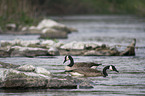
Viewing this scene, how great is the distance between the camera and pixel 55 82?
12781 millimetres

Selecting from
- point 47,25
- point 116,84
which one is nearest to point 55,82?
point 116,84

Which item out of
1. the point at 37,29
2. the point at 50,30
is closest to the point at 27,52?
the point at 50,30

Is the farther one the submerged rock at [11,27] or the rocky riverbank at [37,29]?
the submerged rock at [11,27]

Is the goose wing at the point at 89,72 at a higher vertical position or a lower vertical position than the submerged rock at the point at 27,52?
lower

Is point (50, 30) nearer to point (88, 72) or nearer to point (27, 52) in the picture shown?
point (27, 52)

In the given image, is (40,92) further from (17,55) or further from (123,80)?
(17,55)

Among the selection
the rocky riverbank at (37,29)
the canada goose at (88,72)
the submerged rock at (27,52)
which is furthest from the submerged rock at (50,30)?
the canada goose at (88,72)

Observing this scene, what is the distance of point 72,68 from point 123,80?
2415mm

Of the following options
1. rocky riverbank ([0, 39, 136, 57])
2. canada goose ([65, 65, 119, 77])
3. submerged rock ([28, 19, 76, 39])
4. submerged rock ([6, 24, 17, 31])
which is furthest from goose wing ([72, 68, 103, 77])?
submerged rock ([6, 24, 17, 31])

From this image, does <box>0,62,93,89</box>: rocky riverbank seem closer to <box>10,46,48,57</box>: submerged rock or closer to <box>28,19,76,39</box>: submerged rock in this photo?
<box>10,46,48,57</box>: submerged rock

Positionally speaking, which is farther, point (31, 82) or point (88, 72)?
point (88, 72)

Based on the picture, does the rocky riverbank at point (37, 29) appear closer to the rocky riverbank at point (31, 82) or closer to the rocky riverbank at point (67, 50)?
the rocky riverbank at point (67, 50)

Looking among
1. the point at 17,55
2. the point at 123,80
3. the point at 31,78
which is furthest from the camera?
the point at 17,55

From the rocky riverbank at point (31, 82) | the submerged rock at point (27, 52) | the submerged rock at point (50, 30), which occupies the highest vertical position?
the submerged rock at point (50, 30)
